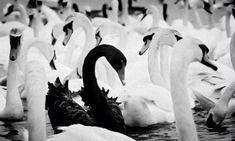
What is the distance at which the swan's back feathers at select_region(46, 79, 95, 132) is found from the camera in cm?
575

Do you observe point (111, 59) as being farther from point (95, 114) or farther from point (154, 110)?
point (154, 110)

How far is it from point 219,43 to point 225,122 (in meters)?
6.00

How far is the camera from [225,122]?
6758 millimetres

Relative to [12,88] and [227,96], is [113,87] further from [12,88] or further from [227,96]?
[227,96]

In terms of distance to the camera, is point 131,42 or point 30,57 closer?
point 30,57

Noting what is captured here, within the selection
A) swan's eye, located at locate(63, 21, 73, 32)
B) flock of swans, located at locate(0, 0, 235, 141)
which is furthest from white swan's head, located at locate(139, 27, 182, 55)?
swan's eye, located at locate(63, 21, 73, 32)

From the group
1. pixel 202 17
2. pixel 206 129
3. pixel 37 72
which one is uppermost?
pixel 202 17

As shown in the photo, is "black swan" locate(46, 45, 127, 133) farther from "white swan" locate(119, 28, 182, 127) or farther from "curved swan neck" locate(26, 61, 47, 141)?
"curved swan neck" locate(26, 61, 47, 141)

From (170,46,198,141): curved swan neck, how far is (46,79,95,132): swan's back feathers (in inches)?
41.0

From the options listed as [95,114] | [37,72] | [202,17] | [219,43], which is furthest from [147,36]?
[202,17]

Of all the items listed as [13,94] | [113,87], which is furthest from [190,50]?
[113,87]

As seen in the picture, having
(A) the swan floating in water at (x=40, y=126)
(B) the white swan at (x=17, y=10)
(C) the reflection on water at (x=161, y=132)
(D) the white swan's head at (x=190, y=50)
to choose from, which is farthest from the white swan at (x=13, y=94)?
(B) the white swan at (x=17, y=10)

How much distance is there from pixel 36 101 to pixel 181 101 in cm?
119

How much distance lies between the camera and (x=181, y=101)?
16.6 feet
